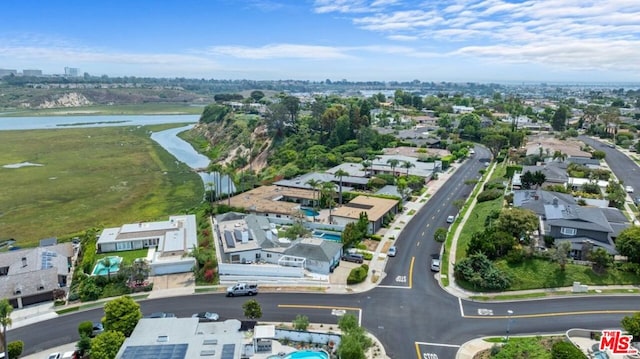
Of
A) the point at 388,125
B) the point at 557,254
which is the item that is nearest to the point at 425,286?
the point at 557,254

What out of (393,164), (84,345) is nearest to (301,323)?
(84,345)

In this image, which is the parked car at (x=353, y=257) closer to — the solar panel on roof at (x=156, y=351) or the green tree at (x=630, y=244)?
the solar panel on roof at (x=156, y=351)

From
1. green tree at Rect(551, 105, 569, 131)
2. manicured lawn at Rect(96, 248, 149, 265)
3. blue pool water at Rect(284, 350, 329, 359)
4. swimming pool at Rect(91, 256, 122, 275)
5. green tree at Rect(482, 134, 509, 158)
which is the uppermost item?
green tree at Rect(551, 105, 569, 131)

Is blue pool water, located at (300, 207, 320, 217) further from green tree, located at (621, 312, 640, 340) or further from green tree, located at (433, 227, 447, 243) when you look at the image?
green tree, located at (621, 312, 640, 340)

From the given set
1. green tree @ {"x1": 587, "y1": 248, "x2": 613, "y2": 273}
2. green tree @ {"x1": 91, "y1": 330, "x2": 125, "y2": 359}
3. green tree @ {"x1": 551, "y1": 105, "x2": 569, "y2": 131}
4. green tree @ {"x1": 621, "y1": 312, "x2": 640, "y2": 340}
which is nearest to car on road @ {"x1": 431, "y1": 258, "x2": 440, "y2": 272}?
green tree @ {"x1": 587, "y1": 248, "x2": 613, "y2": 273}

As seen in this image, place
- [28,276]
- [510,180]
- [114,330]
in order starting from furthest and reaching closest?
[510,180] < [28,276] < [114,330]

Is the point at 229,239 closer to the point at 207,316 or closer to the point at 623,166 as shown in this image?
the point at 207,316

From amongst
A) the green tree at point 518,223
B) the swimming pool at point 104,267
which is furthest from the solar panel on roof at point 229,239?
the green tree at point 518,223

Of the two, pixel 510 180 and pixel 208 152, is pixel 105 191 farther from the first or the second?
pixel 510 180
